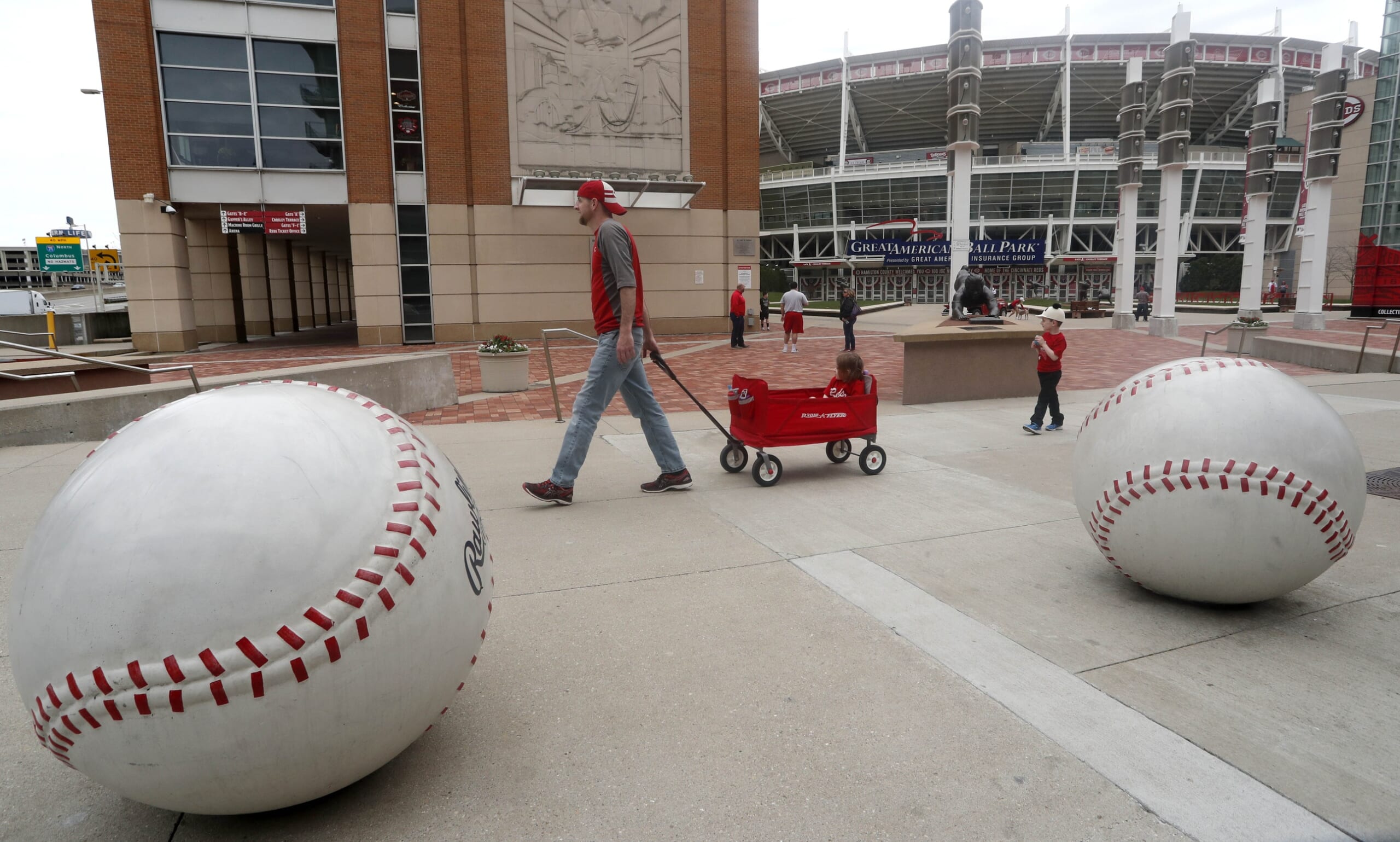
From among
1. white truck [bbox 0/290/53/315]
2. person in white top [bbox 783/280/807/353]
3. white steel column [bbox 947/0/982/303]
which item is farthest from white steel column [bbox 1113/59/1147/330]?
white truck [bbox 0/290/53/315]

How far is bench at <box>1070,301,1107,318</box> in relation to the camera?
1606 inches

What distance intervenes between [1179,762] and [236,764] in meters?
2.76

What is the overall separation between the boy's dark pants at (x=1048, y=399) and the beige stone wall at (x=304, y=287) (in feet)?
123

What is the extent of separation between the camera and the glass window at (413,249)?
76.9ft

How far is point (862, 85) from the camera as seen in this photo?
67.2 metres

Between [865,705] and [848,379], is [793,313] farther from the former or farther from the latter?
[865,705]

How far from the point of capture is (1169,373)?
12.9ft

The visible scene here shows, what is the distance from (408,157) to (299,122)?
2.99m

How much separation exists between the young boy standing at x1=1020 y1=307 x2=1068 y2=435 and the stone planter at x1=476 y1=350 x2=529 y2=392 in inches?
293

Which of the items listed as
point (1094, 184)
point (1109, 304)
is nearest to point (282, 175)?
point (1109, 304)

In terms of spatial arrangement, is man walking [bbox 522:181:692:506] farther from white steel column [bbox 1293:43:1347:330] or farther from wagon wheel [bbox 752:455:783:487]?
white steel column [bbox 1293:43:1347:330]

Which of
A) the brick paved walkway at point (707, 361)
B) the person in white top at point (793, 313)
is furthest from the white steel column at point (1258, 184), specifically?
the person in white top at point (793, 313)

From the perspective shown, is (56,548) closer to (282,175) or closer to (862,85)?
(282,175)

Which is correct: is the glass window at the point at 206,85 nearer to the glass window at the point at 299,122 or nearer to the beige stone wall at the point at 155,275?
the glass window at the point at 299,122
